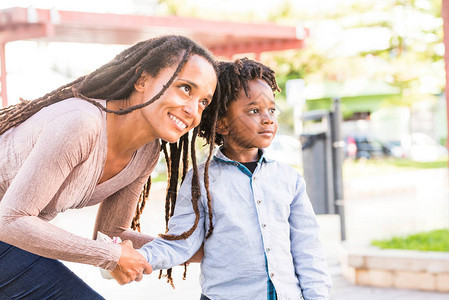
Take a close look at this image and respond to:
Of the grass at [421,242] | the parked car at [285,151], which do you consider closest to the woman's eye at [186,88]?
the grass at [421,242]

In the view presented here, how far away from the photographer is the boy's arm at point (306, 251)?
229 cm

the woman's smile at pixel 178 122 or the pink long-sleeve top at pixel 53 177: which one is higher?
the woman's smile at pixel 178 122

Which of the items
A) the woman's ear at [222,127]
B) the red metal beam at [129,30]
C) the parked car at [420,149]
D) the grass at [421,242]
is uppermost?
the red metal beam at [129,30]

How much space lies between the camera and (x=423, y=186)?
12.9 m

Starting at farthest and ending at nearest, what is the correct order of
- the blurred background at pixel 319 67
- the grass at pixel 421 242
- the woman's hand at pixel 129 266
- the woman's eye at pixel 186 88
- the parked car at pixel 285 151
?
the parked car at pixel 285 151 < the blurred background at pixel 319 67 < the grass at pixel 421 242 < the woman's eye at pixel 186 88 < the woman's hand at pixel 129 266

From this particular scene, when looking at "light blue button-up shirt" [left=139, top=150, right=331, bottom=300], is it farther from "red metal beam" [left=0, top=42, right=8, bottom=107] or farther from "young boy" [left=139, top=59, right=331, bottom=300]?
"red metal beam" [left=0, top=42, right=8, bottom=107]

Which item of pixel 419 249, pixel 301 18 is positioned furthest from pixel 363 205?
pixel 301 18

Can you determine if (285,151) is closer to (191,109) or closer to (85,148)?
(191,109)

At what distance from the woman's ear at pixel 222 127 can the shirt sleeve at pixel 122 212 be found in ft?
0.94

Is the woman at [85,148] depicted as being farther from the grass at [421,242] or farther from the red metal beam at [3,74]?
the red metal beam at [3,74]

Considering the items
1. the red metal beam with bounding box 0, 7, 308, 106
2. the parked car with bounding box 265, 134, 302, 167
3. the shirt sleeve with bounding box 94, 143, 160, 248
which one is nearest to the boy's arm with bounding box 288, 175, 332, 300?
the shirt sleeve with bounding box 94, 143, 160, 248

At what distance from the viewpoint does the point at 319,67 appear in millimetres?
19531

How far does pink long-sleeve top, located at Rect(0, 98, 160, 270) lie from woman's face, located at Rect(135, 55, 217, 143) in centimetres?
16

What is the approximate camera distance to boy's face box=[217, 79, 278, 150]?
237 centimetres
